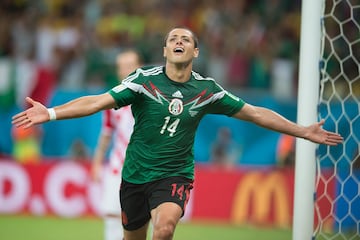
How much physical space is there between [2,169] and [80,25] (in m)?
3.93

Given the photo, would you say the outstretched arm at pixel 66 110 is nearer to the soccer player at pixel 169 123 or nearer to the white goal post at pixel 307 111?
the soccer player at pixel 169 123

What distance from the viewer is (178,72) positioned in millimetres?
6691

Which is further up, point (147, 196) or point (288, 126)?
point (288, 126)

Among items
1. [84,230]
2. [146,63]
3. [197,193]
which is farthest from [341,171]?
[146,63]

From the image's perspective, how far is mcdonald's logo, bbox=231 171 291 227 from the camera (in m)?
11.8

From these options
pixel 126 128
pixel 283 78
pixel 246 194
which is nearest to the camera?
pixel 126 128

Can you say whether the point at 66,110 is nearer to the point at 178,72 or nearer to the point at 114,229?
the point at 178,72

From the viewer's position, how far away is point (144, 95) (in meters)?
6.61

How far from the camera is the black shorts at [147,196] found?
6527 mm

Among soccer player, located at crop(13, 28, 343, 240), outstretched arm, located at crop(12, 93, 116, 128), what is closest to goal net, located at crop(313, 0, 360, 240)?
soccer player, located at crop(13, 28, 343, 240)

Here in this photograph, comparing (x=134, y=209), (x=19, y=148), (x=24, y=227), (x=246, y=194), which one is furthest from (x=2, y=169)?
A: (x=134, y=209)

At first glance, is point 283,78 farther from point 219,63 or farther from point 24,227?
point 24,227

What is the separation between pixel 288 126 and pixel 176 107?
93 centimetres

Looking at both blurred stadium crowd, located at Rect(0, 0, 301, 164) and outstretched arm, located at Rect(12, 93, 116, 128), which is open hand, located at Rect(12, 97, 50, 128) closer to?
outstretched arm, located at Rect(12, 93, 116, 128)
